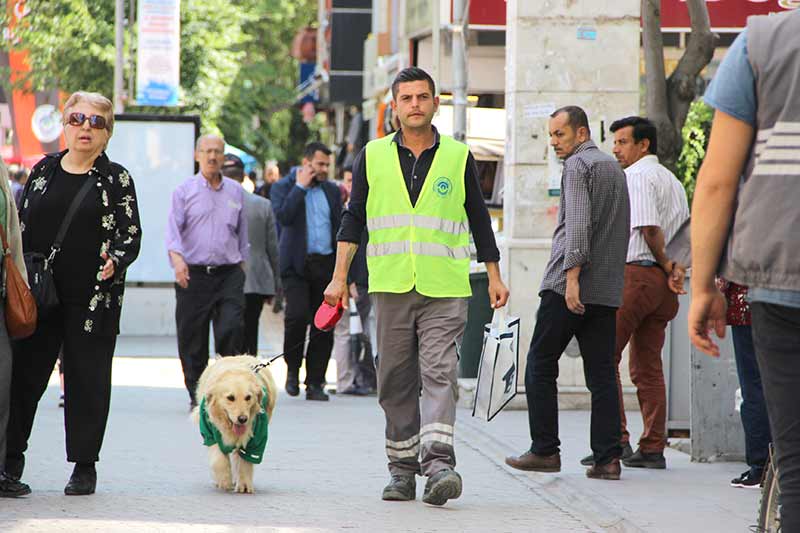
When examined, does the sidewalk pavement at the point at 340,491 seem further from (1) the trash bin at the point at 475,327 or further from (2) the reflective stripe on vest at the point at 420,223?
(1) the trash bin at the point at 475,327

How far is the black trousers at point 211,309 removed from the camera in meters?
12.2

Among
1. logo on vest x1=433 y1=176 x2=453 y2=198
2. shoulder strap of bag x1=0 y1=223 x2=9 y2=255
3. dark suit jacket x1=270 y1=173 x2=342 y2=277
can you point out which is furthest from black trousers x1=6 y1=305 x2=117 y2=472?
dark suit jacket x1=270 y1=173 x2=342 y2=277

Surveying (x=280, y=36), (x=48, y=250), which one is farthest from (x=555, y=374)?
(x=280, y=36)

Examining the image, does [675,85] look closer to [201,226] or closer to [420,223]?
[201,226]

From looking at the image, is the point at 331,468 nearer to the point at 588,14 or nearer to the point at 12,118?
the point at 588,14

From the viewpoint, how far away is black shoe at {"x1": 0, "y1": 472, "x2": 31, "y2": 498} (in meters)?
7.78

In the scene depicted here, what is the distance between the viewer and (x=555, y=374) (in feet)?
28.6

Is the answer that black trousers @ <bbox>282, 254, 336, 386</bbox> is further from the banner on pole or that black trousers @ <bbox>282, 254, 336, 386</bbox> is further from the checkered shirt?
the banner on pole

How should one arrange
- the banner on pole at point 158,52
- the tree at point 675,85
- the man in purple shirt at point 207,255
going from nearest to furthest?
the tree at point 675,85 < the man in purple shirt at point 207,255 < the banner on pole at point 158,52

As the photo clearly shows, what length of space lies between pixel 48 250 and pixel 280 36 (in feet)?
150

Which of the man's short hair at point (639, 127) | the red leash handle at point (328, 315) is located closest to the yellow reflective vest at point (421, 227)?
the red leash handle at point (328, 315)

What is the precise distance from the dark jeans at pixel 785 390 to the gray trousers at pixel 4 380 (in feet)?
14.1

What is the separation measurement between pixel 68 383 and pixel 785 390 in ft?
15.0

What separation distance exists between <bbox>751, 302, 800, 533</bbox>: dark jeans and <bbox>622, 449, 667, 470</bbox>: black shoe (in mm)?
5130
